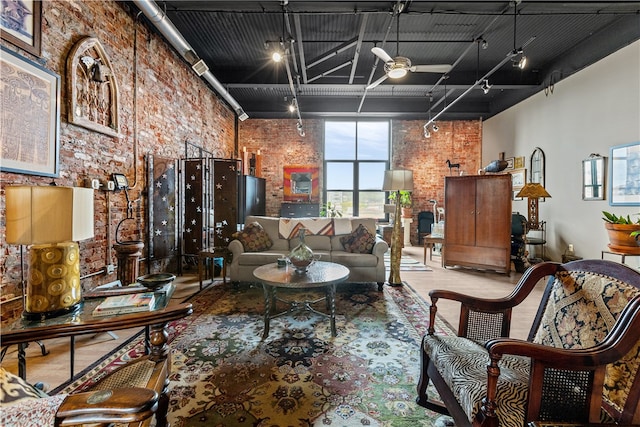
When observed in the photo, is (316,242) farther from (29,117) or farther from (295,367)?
(29,117)

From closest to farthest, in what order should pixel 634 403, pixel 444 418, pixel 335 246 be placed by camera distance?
pixel 634 403 < pixel 444 418 < pixel 335 246

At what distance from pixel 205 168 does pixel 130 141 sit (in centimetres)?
127

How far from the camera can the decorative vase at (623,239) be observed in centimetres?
304

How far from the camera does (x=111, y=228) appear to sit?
10.6ft

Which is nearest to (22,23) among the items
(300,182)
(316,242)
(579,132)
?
(316,242)

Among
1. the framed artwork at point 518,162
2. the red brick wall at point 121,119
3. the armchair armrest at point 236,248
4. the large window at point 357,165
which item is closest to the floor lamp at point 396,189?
the armchair armrest at point 236,248

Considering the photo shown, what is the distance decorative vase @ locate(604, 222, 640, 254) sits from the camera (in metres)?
3.04

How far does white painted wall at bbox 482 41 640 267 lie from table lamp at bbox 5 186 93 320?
5816 mm

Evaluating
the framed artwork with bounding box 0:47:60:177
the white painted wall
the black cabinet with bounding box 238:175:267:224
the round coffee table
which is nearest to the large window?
the black cabinet with bounding box 238:175:267:224

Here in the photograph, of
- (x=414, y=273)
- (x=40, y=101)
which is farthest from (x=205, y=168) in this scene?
(x=414, y=273)

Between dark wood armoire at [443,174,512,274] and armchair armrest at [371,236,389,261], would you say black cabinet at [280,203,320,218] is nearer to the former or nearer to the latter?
dark wood armoire at [443,174,512,274]

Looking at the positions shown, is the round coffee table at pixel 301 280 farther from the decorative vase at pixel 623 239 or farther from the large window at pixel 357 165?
the large window at pixel 357 165

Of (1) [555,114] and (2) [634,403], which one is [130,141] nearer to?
(2) [634,403]

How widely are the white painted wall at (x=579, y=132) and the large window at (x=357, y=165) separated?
11.2 ft
